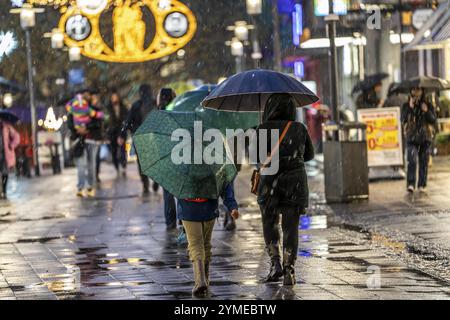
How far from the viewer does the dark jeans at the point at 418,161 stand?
65.7ft

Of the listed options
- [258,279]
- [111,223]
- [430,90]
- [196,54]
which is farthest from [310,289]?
[196,54]

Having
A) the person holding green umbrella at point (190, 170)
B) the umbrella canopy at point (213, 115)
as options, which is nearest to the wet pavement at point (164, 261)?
the person holding green umbrella at point (190, 170)

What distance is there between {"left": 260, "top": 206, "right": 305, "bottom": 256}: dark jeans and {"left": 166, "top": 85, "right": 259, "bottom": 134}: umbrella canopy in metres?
0.90

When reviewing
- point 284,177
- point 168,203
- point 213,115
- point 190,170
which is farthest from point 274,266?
point 168,203

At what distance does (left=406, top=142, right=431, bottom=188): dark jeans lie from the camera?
20.0 meters

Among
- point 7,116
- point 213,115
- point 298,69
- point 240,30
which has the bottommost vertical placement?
point 7,116

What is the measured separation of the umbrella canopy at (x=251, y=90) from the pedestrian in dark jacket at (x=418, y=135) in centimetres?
834

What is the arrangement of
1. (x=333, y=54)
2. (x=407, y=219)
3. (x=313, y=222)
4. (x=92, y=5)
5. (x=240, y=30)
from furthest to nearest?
(x=240, y=30) < (x=92, y=5) < (x=333, y=54) < (x=313, y=222) < (x=407, y=219)

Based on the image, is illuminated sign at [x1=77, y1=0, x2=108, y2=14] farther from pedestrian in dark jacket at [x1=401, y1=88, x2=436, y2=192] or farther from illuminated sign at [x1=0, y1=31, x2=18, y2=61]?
pedestrian in dark jacket at [x1=401, y1=88, x2=436, y2=192]

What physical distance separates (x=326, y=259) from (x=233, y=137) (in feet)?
4.86

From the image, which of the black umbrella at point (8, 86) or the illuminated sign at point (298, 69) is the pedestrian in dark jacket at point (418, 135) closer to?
the black umbrella at point (8, 86)

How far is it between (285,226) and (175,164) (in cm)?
114

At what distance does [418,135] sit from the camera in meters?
20.2

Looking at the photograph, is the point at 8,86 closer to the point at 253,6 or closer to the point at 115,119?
the point at 115,119
